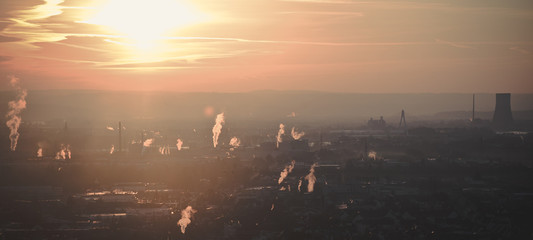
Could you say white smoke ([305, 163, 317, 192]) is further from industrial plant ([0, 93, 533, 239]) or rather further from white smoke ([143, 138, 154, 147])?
white smoke ([143, 138, 154, 147])

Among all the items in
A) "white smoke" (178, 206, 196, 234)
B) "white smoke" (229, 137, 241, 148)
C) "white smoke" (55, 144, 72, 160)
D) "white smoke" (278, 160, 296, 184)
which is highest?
"white smoke" (178, 206, 196, 234)

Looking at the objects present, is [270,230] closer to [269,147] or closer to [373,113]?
[269,147]

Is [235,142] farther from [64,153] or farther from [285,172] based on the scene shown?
[285,172]

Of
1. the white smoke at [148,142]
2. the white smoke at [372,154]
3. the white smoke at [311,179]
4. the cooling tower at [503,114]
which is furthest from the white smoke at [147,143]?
the cooling tower at [503,114]

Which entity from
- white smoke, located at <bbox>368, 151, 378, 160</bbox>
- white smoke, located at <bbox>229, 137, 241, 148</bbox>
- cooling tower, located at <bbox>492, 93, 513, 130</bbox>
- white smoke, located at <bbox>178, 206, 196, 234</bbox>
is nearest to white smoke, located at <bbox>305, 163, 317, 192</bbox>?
white smoke, located at <bbox>178, 206, 196, 234</bbox>

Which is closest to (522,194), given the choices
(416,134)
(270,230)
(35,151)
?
(270,230)

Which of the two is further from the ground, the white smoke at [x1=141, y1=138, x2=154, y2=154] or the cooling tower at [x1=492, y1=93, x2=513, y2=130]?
the cooling tower at [x1=492, y1=93, x2=513, y2=130]

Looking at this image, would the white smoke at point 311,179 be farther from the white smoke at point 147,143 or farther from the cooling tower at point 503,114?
the cooling tower at point 503,114
